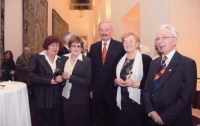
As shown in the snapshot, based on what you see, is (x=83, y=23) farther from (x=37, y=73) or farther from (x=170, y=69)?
(x=170, y=69)

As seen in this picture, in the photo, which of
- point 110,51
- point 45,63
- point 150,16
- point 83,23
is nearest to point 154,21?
point 150,16

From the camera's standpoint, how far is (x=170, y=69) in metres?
1.89

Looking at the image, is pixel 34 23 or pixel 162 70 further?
pixel 34 23

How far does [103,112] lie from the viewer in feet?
9.57

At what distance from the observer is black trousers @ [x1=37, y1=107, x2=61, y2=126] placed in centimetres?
273

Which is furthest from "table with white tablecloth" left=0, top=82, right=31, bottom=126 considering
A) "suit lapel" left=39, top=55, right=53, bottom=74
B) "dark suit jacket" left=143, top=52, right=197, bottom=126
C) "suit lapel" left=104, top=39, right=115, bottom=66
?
"dark suit jacket" left=143, top=52, right=197, bottom=126

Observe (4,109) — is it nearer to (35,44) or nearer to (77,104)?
(77,104)

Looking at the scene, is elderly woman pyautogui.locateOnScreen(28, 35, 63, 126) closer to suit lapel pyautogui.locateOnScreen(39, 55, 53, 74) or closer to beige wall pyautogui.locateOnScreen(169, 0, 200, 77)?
suit lapel pyautogui.locateOnScreen(39, 55, 53, 74)

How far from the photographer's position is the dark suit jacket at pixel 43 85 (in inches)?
106

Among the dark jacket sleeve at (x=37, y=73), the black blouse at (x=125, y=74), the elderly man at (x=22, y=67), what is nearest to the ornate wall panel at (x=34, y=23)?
the elderly man at (x=22, y=67)

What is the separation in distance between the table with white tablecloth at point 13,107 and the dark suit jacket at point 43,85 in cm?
19

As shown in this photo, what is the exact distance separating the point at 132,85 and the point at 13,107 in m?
1.56

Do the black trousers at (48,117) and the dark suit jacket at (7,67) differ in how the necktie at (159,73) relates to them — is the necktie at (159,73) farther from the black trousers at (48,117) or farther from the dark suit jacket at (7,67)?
the dark suit jacket at (7,67)

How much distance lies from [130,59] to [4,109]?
1684mm
